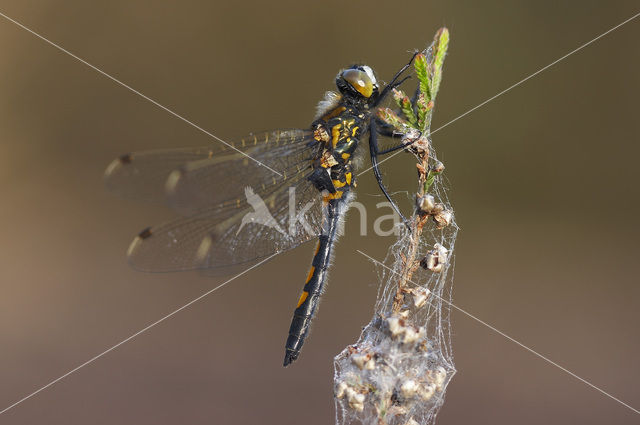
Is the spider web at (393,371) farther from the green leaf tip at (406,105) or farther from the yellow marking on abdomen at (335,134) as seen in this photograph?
the yellow marking on abdomen at (335,134)

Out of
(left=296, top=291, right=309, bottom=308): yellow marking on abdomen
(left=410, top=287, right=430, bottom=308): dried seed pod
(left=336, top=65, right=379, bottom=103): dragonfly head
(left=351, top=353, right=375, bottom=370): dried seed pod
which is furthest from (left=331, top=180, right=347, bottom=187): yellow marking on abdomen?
(left=351, top=353, right=375, bottom=370): dried seed pod

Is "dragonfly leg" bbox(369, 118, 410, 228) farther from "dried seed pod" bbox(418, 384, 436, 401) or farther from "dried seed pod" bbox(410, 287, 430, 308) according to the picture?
"dried seed pod" bbox(418, 384, 436, 401)

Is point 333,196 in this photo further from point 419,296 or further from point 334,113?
point 419,296

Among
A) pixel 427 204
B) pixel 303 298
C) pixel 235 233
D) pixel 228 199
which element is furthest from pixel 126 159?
pixel 427 204

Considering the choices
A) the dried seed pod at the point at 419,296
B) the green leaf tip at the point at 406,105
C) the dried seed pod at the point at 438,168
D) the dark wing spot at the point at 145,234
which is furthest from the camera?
the dark wing spot at the point at 145,234

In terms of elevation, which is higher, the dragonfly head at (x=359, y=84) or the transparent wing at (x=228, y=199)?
the dragonfly head at (x=359, y=84)

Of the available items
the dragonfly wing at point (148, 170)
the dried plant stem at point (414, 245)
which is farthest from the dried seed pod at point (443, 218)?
the dragonfly wing at point (148, 170)

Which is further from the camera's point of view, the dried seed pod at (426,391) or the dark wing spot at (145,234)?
the dark wing spot at (145,234)
